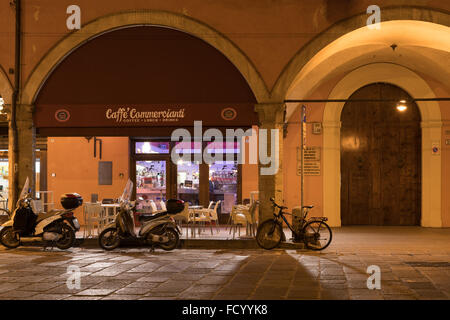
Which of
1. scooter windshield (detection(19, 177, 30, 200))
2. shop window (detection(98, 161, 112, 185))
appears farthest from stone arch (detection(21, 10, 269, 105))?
shop window (detection(98, 161, 112, 185))

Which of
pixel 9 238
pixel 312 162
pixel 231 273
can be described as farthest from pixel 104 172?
pixel 231 273

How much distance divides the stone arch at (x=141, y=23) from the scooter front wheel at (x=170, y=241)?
3.15 metres

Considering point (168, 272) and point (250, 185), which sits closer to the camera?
point (168, 272)

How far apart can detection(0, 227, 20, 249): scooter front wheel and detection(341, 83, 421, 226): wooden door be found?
8241 millimetres

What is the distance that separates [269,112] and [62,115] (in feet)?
14.1

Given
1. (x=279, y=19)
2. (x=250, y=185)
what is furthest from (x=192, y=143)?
(x=279, y=19)

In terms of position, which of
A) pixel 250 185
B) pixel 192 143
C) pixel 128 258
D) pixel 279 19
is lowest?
pixel 128 258

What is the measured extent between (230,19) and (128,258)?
5193 mm

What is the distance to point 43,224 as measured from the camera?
9414 millimetres

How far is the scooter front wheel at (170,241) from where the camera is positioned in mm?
9430

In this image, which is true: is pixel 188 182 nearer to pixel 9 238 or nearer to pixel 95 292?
pixel 9 238

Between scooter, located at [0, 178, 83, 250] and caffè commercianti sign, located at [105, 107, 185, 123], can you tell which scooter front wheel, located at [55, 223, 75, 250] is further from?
caffè commercianti sign, located at [105, 107, 185, 123]

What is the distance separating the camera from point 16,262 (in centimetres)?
799

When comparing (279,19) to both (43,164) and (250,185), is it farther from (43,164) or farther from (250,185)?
(43,164)
